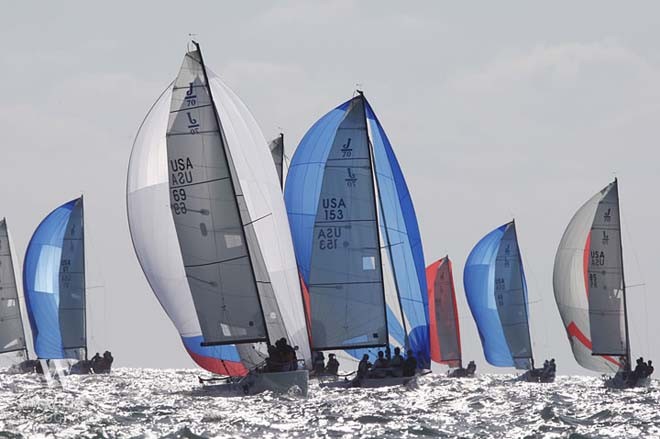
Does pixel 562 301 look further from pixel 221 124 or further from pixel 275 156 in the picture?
pixel 221 124

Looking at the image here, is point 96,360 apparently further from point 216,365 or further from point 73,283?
point 216,365

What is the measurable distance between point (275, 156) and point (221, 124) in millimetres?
14736

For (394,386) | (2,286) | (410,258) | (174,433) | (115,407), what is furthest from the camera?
(2,286)

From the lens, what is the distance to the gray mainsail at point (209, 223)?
3105 centimetres

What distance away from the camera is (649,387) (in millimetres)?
42844

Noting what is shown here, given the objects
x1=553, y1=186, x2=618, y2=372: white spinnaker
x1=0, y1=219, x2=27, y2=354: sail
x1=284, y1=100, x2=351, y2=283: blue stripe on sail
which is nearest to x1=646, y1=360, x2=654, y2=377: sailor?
x1=553, y1=186, x2=618, y2=372: white spinnaker

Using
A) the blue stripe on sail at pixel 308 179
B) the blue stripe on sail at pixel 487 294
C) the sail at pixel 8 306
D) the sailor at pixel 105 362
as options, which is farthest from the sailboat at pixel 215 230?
the sail at pixel 8 306

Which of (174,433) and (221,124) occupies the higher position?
(221,124)

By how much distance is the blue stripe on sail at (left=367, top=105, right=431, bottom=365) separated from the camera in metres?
38.5

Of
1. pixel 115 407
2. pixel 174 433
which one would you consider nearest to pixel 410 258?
pixel 115 407

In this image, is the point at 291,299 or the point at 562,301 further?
the point at 562,301

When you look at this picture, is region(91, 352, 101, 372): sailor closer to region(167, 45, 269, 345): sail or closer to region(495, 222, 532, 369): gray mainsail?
region(495, 222, 532, 369): gray mainsail

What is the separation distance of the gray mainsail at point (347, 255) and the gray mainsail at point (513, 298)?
17631 mm

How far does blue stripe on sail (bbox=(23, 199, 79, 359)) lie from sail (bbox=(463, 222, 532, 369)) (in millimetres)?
16460
